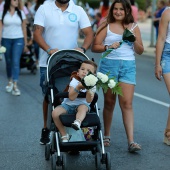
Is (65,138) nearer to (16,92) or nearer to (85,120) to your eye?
(85,120)

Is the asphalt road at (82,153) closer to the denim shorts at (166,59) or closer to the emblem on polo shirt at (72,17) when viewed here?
the denim shorts at (166,59)

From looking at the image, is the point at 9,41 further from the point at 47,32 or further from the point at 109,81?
the point at 109,81

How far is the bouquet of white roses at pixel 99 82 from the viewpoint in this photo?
6.96 meters

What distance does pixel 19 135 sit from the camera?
9.23 m

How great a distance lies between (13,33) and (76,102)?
20.2ft

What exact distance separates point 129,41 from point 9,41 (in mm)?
5778

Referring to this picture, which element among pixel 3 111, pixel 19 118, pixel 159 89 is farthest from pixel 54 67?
pixel 159 89

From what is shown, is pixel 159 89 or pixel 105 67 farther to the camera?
pixel 159 89

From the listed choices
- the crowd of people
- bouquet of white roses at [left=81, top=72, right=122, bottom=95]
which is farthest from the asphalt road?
bouquet of white roses at [left=81, top=72, right=122, bottom=95]

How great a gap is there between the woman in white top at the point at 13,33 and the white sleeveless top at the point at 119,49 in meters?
5.07

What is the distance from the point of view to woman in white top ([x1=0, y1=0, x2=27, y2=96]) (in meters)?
13.0

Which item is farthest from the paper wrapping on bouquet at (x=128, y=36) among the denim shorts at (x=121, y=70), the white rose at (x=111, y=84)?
the white rose at (x=111, y=84)

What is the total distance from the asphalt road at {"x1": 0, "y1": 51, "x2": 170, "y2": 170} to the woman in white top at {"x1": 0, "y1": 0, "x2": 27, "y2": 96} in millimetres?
605

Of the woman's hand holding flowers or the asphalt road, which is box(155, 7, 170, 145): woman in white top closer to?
the woman's hand holding flowers
